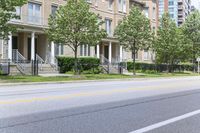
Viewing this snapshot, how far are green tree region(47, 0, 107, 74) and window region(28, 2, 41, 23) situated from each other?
7.03 meters

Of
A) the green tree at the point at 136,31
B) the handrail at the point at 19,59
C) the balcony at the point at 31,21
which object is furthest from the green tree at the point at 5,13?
the green tree at the point at 136,31

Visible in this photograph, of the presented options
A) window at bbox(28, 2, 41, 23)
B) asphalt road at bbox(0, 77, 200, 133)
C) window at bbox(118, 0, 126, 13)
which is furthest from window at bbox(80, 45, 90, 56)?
asphalt road at bbox(0, 77, 200, 133)

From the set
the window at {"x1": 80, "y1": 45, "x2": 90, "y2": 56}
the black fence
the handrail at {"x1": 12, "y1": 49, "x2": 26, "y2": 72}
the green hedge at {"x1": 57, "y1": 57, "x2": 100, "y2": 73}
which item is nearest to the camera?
the black fence

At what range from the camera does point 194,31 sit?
66000 millimetres

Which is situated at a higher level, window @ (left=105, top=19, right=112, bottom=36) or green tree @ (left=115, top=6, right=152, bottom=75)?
window @ (left=105, top=19, right=112, bottom=36)

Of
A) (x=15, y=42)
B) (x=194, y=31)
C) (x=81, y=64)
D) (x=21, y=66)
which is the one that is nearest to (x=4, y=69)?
(x=21, y=66)

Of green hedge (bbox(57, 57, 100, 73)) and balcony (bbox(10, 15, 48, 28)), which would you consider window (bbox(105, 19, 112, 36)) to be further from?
balcony (bbox(10, 15, 48, 28))

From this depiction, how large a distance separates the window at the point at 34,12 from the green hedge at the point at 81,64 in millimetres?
4737

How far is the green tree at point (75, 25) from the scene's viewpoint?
108 ft

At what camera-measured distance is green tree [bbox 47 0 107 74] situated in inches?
1297

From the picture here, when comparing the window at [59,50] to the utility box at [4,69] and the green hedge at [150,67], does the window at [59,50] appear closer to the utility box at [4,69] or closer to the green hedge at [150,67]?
the utility box at [4,69]

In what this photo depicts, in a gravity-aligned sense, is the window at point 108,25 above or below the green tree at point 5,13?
above

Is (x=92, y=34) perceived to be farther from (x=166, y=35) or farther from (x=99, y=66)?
(x=166, y=35)

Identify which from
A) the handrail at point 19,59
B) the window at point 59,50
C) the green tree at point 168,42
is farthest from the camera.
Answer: the green tree at point 168,42
